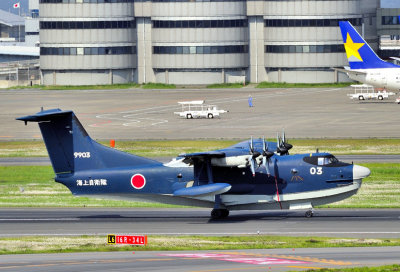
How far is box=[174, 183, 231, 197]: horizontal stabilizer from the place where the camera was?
138ft

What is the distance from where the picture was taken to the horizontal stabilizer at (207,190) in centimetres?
4209

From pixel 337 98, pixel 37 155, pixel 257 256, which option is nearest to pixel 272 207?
pixel 257 256

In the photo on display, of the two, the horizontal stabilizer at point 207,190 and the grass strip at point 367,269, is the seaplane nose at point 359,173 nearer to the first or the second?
the horizontal stabilizer at point 207,190

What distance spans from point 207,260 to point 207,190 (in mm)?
9688

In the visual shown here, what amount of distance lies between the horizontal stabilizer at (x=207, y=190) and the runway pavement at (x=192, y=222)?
5.19 ft

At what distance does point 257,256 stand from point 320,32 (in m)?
112

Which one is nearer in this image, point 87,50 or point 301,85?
point 301,85

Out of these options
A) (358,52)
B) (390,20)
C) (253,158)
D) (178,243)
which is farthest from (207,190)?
(390,20)

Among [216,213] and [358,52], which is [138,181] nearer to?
[216,213]

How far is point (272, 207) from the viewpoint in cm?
4322

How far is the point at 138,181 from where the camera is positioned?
4347 centimetres

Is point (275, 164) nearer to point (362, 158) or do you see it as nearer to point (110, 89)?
point (362, 158)

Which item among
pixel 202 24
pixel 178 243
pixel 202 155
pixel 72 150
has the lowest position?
pixel 178 243

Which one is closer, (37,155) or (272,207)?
(272,207)
